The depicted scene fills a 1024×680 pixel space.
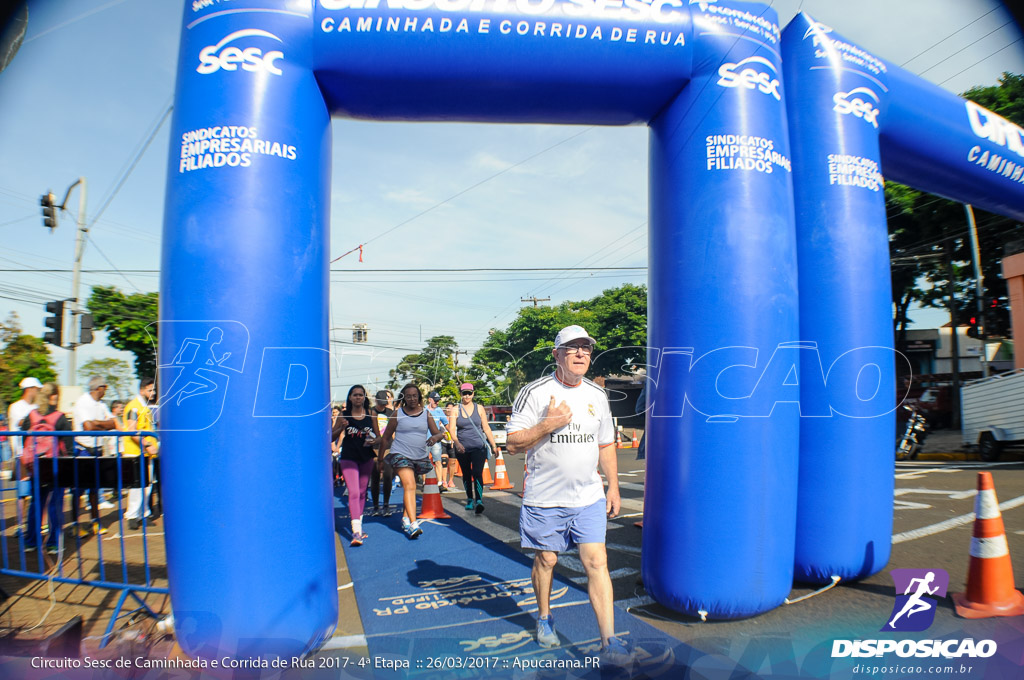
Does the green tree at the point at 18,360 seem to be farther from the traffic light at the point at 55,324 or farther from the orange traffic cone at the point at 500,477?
the orange traffic cone at the point at 500,477

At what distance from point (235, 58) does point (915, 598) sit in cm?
535

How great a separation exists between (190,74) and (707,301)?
3493 mm

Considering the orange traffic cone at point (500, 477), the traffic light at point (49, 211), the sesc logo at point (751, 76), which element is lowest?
the orange traffic cone at point (500, 477)

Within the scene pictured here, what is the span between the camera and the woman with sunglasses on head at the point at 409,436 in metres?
6.69

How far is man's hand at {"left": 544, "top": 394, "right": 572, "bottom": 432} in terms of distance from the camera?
3493 mm

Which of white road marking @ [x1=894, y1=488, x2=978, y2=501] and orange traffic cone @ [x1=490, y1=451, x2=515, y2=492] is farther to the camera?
orange traffic cone @ [x1=490, y1=451, x2=515, y2=492]

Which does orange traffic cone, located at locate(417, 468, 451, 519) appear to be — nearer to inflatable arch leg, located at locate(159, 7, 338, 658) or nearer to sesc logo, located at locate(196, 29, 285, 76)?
inflatable arch leg, located at locate(159, 7, 338, 658)

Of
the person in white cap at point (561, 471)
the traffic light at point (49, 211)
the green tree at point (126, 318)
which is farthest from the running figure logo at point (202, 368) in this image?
the green tree at point (126, 318)

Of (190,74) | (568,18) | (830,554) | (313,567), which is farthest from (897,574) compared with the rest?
(190,74)

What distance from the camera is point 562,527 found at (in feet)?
11.8

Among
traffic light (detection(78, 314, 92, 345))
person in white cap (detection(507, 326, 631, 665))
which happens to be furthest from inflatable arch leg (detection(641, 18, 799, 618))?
traffic light (detection(78, 314, 92, 345))

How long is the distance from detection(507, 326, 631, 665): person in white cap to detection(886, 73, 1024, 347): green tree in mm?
17406

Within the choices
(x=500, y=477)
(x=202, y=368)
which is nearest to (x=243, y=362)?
(x=202, y=368)

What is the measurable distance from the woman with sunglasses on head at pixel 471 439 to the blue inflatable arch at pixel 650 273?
3975 millimetres
